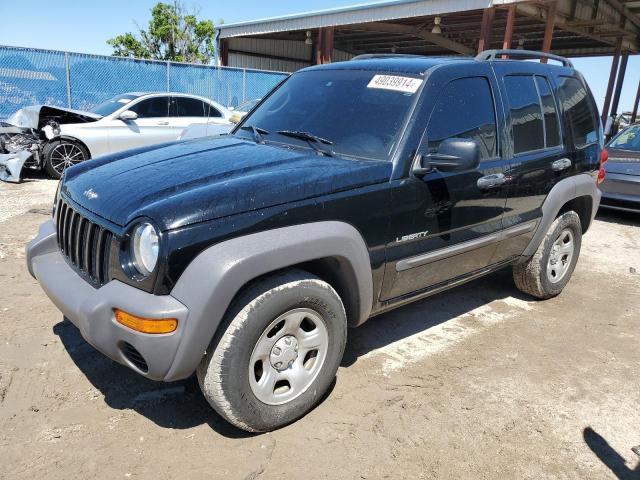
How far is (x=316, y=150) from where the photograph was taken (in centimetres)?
304

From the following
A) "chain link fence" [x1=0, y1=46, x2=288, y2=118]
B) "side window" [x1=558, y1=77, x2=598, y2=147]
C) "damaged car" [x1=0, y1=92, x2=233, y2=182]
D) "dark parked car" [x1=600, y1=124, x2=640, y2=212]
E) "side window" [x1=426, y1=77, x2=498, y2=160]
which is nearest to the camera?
"side window" [x1=426, y1=77, x2=498, y2=160]

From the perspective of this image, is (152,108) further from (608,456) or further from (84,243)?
(608,456)

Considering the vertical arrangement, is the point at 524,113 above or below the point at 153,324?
above

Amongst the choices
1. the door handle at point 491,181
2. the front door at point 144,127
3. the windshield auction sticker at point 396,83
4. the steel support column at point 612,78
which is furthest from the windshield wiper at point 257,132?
the steel support column at point 612,78

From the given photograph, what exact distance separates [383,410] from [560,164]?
250 centimetres

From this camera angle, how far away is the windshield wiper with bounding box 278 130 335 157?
9.89ft

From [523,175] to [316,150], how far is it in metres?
1.64

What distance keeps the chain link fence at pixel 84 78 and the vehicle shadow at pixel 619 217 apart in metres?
7.35

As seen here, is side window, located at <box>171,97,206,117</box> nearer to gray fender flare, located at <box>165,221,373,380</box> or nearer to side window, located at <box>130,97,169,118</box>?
side window, located at <box>130,97,169,118</box>

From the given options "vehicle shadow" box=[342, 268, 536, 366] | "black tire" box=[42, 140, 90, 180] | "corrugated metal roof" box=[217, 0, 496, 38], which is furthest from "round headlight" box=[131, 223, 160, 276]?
"corrugated metal roof" box=[217, 0, 496, 38]

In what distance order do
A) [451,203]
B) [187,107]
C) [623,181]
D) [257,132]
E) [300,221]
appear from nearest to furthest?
[300,221], [451,203], [257,132], [623,181], [187,107]

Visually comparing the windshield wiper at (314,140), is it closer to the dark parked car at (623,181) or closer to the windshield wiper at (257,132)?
the windshield wiper at (257,132)

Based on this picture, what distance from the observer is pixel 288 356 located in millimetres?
2590

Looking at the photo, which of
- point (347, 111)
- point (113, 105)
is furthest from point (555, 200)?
point (113, 105)
